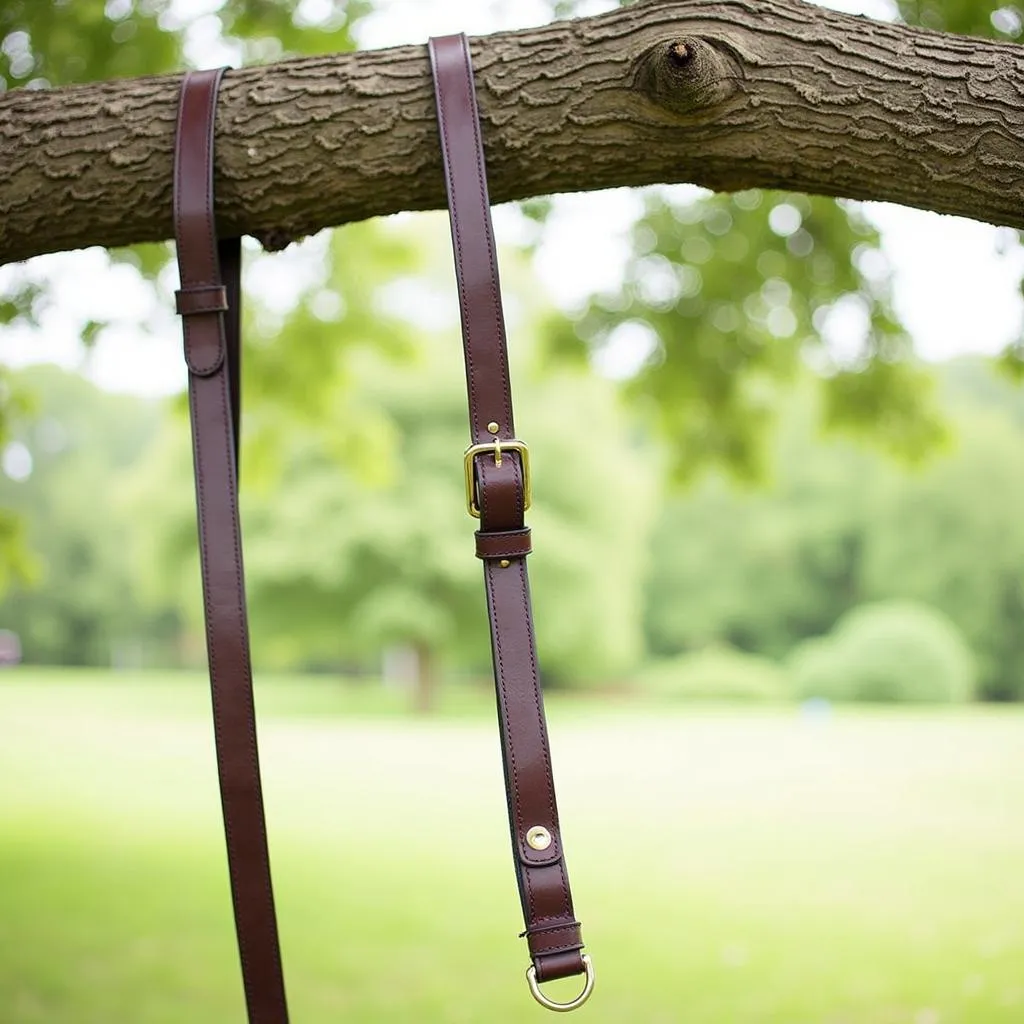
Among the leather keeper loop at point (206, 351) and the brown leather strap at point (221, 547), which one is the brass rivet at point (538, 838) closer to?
the brown leather strap at point (221, 547)

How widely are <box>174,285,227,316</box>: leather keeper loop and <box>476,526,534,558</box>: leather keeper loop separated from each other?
2.19ft

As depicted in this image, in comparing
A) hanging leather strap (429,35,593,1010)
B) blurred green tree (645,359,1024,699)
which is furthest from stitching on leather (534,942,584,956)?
blurred green tree (645,359,1024,699)

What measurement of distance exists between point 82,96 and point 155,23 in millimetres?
4099

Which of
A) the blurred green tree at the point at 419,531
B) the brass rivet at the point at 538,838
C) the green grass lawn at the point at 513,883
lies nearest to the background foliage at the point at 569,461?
the blurred green tree at the point at 419,531

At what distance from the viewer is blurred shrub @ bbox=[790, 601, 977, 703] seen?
93.8 feet

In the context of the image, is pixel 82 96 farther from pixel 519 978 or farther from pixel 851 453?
pixel 851 453

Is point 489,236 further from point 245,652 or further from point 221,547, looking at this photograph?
point 245,652

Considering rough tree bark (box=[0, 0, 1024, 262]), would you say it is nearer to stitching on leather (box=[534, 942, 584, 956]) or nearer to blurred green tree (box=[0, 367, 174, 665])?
stitching on leather (box=[534, 942, 584, 956])

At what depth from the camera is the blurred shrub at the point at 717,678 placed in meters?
Result: 34.0

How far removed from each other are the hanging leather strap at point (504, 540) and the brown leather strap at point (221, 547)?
1.50 ft

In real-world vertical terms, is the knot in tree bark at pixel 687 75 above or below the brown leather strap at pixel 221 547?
above

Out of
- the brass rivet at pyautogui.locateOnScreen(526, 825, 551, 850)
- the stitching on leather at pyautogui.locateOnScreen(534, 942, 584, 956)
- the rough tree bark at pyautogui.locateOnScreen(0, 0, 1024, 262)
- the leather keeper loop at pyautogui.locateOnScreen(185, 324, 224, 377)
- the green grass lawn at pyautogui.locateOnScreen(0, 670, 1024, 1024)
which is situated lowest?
the green grass lawn at pyautogui.locateOnScreen(0, 670, 1024, 1024)

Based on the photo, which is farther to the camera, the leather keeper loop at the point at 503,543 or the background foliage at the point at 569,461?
the background foliage at the point at 569,461

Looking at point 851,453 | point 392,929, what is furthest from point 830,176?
point 851,453
